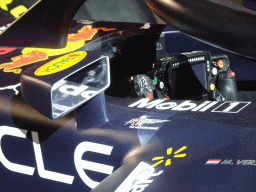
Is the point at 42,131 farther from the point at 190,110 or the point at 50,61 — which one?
the point at 190,110

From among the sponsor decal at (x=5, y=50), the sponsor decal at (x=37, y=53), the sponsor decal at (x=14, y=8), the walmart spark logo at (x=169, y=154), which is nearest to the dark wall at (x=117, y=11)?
the sponsor decal at (x=14, y=8)

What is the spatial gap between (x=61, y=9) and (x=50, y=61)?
0.98ft

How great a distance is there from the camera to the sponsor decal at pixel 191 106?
2.84 ft

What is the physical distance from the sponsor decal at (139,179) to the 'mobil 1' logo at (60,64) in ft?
0.80

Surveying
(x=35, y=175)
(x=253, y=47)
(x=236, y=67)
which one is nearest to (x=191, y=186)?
(x=253, y=47)

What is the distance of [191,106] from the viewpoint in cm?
91

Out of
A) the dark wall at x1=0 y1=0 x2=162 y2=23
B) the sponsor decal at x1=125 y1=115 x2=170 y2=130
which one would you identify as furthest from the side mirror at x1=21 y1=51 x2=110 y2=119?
the dark wall at x1=0 y1=0 x2=162 y2=23

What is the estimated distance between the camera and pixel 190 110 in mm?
884

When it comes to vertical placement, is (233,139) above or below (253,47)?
below

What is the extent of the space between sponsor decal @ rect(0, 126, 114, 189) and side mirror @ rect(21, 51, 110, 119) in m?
0.16

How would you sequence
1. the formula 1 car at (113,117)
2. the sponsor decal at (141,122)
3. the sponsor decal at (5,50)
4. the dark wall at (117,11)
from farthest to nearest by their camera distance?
the dark wall at (117,11) → the sponsor decal at (5,50) → the sponsor decal at (141,122) → the formula 1 car at (113,117)

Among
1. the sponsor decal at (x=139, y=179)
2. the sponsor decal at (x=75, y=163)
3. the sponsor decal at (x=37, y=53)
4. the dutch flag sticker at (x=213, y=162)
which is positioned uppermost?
the sponsor decal at (x=37, y=53)

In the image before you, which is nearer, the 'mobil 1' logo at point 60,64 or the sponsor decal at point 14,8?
the 'mobil 1' logo at point 60,64

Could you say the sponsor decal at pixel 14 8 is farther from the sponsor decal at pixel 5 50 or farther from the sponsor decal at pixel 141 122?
the sponsor decal at pixel 141 122
